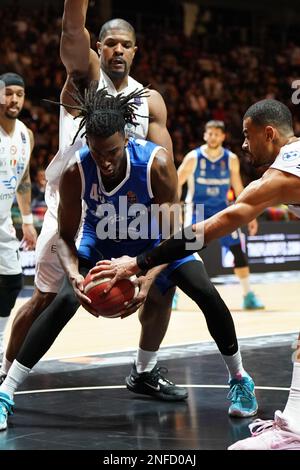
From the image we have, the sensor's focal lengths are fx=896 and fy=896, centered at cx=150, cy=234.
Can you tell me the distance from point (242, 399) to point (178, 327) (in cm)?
354

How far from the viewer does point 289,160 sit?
145 inches

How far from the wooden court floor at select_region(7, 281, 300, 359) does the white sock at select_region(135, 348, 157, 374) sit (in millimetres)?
1437

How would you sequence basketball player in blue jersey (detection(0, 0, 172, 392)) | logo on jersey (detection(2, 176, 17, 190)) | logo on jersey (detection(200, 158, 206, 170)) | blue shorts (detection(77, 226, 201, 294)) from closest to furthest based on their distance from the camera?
blue shorts (detection(77, 226, 201, 294))
basketball player in blue jersey (detection(0, 0, 172, 392))
logo on jersey (detection(2, 176, 17, 190))
logo on jersey (detection(200, 158, 206, 170))

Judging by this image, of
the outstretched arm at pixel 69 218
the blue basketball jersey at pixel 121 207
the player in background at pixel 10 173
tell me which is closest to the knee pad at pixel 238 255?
the player in background at pixel 10 173

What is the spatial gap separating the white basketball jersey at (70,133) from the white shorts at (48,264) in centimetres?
14

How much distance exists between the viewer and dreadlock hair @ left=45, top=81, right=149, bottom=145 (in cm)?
415

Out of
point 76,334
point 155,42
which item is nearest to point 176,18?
point 155,42

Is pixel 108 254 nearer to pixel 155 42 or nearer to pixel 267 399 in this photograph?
pixel 267 399

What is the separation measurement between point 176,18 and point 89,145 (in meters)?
16.1

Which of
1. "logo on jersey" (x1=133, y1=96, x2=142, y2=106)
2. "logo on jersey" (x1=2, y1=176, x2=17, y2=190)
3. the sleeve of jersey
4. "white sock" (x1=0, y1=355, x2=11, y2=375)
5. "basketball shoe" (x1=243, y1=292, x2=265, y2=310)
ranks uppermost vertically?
"logo on jersey" (x1=133, y1=96, x2=142, y2=106)

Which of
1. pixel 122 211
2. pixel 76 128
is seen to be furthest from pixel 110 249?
pixel 76 128

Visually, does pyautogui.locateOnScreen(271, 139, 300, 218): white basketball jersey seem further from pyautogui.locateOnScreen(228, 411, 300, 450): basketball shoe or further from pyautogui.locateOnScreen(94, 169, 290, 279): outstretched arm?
pyautogui.locateOnScreen(228, 411, 300, 450): basketball shoe

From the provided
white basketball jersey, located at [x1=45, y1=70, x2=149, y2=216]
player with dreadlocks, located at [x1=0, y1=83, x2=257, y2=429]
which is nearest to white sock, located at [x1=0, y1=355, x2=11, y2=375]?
player with dreadlocks, located at [x1=0, y1=83, x2=257, y2=429]

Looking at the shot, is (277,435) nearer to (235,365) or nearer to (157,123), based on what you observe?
(235,365)
